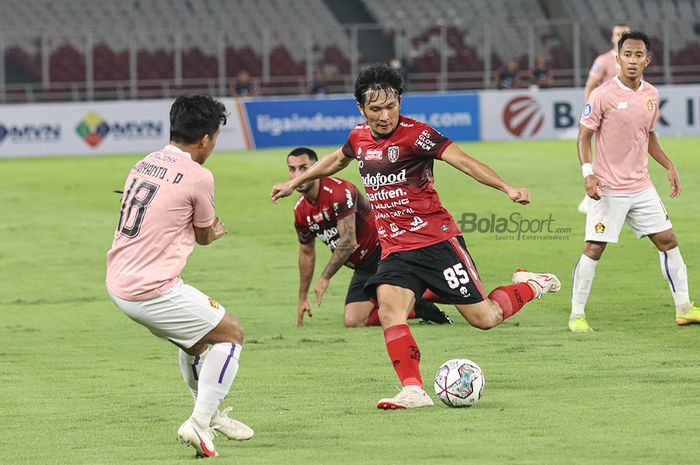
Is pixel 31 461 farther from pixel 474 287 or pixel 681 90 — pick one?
pixel 681 90

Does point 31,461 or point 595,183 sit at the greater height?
point 595,183

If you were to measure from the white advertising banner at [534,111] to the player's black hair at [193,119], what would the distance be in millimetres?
28788

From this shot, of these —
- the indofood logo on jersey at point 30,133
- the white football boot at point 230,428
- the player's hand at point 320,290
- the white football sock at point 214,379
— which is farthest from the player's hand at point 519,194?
the indofood logo on jersey at point 30,133

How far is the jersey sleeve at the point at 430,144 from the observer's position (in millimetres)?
8117

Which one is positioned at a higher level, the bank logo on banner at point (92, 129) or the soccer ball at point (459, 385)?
the bank logo on banner at point (92, 129)

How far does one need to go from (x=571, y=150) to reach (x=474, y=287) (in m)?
22.8

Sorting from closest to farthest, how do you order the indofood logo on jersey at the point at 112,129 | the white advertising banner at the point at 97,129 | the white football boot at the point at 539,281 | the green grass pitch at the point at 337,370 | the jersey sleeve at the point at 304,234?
the green grass pitch at the point at 337,370 → the white football boot at the point at 539,281 → the jersey sleeve at the point at 304,234 → the white advertising banner at the point at 97,129 → the indofood logo on jersey at the point at 112,129

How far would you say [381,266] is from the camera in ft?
27.5

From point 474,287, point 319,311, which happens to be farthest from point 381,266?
point 319,311

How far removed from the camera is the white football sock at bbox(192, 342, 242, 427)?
6711 millimetres

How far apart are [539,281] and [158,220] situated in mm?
3339

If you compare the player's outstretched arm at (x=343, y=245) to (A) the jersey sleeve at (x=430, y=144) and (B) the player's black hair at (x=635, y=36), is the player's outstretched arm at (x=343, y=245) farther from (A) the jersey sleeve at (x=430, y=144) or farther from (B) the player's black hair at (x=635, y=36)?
(A) the jersey sleeve at (x=430, y=144)

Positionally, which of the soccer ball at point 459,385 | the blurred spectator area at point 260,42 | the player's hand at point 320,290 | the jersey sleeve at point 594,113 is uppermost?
the blurred spectator area at point 260,42

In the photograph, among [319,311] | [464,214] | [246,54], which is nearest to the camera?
[319,311]
